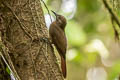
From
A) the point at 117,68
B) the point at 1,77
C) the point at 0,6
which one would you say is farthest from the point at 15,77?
the point at 117,68

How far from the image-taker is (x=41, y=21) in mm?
3408

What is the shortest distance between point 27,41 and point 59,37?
640 mm

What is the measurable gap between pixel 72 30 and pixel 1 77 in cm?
171

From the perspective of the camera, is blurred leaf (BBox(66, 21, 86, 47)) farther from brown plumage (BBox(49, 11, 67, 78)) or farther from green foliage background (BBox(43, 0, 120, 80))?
brown plumage (BBox(49, 11, 67, 78))

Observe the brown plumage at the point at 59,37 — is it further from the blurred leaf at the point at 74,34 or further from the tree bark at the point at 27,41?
the blurred leaf at the point at 74,34

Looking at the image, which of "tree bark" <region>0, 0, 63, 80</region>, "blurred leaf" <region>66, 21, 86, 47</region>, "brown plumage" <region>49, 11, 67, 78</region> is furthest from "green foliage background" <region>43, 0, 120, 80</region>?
"tree bark" <region>0, 0, 63, 80</region>

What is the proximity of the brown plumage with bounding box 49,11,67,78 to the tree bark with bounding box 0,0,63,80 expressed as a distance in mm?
222

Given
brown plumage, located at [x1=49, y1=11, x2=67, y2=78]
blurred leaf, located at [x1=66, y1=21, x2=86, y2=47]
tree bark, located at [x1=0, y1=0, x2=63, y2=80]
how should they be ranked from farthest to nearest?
1. blurred leaf, located at [x1=66, y1=21, x2=86, y2=47]
2. brown plumage, located at [x1=49, y1=11, x2=67, y2=78]
3. tree bark, located at [x1=0, y1=0, x2=63, y2=80]

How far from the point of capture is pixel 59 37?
3.86m

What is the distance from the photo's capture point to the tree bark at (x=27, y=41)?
3.22m

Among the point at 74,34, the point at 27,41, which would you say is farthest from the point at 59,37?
the point at 74,34

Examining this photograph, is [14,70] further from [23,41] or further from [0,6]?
[0,6]

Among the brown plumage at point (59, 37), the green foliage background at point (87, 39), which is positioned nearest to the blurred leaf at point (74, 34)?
the green foliage background at point (87, 39)

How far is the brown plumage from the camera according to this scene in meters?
3.68
